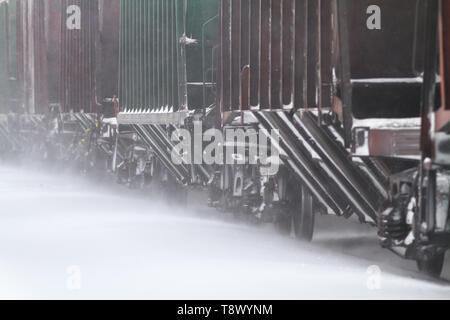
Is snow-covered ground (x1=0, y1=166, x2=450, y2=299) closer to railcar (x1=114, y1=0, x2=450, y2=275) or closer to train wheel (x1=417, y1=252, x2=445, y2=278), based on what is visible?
train wheel (x1=417, y1=252, x2=445, y2=278)

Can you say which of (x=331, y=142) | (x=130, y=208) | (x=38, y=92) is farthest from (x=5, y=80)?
(x=331, y=142)

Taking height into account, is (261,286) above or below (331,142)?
below

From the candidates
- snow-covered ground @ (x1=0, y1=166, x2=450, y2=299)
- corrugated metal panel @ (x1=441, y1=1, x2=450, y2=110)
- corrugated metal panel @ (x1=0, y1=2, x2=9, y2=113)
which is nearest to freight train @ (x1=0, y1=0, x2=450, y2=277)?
corrugated metal panel @ (x1=441, y1=1, x2=450, y2=110)

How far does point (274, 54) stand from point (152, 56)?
616cm

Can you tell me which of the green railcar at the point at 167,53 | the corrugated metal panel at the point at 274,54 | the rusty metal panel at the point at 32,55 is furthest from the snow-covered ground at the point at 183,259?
the rusty metal panel at the point at 32,55

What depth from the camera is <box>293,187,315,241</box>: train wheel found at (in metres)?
11.9

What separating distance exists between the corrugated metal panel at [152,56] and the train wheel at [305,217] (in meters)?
3.49

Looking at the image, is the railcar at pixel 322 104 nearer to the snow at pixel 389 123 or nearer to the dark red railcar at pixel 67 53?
the snow at pixel 389 123

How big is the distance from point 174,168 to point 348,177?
7.46 metres

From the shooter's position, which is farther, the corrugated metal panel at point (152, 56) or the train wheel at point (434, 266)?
the corrugated metal panel at point (152, 56)

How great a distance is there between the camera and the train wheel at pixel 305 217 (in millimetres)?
11898

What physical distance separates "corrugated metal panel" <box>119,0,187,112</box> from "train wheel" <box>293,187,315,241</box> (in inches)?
137

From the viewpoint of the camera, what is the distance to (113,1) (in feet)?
66.2
